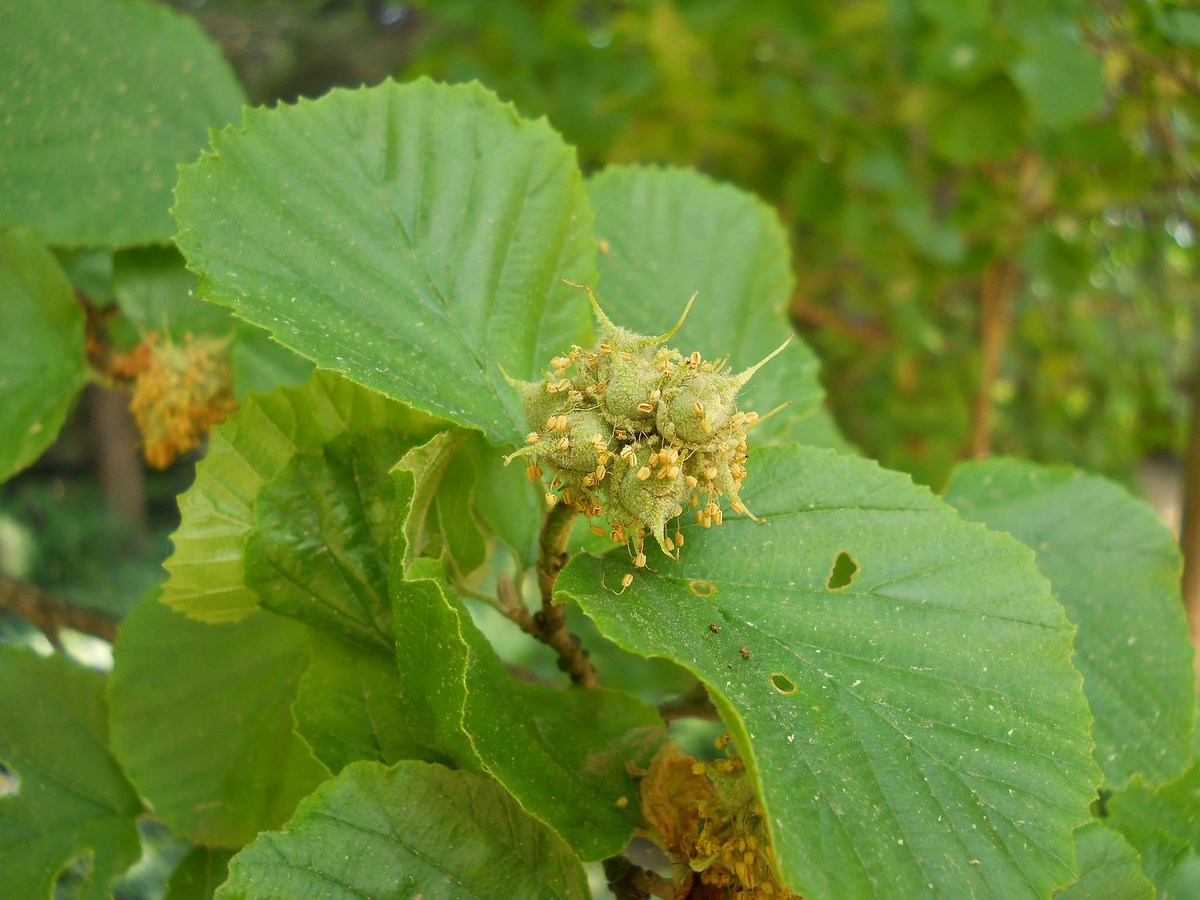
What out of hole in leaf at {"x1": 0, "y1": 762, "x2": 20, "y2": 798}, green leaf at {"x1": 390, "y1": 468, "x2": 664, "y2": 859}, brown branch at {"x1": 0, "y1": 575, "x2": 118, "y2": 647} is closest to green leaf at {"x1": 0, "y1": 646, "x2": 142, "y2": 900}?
hole in leaf at {"x1": 0, "y1": 762, "x2": 20, "y2": 798}

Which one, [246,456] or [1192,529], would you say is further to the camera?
[1192,529]

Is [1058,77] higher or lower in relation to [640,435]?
higher

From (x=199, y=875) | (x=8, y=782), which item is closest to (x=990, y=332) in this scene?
(x=199, y=875)

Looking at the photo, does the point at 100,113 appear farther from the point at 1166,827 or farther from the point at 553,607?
the point at 1166,827

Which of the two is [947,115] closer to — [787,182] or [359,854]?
[787,182]

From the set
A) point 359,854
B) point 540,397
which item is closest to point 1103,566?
point 540,397

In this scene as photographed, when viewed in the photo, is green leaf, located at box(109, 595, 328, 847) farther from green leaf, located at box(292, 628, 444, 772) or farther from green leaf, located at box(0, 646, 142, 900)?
green leaf, located at box(292, 628, 444, 772)
